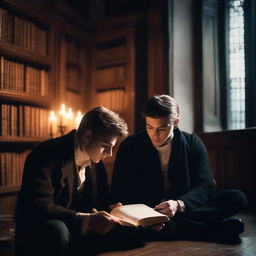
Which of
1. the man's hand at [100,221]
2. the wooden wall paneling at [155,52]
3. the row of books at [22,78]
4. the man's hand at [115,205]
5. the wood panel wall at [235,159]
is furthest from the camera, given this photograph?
the wooden wall paneling at [155,52]

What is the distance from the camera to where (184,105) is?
3996mm

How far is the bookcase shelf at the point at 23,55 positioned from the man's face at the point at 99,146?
1.89m

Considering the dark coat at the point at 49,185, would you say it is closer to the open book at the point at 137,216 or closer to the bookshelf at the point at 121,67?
the open book at the point at 137,216

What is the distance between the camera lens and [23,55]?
137 inches

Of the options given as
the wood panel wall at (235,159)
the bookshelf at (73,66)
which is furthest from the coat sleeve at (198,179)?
the bookshelf at (73,66)

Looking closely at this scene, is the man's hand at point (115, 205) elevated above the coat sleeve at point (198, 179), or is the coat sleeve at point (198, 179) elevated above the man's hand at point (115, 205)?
the coat sleeve at point (198, 179)

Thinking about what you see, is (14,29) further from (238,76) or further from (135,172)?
(238,76)

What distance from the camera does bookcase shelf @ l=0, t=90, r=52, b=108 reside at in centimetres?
327

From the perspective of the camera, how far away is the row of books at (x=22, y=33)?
3325mm

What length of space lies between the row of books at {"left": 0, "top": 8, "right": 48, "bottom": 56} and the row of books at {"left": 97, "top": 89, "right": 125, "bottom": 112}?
892 mm

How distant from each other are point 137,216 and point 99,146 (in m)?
0.37

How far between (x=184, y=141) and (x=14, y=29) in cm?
195

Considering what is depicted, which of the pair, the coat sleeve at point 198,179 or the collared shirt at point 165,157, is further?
the collared shirt at point 165,157

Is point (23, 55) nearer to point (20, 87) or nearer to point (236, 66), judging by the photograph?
point (20, 87)
